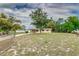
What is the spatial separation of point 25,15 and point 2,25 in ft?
0.67

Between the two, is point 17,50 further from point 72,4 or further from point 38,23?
point 72,4

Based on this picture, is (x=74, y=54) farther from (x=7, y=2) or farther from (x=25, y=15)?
(x=7, y=2)

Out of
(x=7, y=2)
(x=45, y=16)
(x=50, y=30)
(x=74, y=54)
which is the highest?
(x=7, y=2)

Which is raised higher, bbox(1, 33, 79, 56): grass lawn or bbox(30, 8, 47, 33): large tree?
bbox(30, 8, 47, 33): large tree

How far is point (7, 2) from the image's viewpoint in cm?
180

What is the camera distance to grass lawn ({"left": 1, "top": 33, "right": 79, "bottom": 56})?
5.84 ft

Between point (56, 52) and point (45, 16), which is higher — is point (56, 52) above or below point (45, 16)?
below

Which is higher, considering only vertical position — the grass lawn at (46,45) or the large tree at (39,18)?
the large tree at (39,18)

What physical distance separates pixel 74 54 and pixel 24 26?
1.52ft

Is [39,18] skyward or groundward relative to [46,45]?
skyward

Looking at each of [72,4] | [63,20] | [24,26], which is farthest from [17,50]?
[72,4]

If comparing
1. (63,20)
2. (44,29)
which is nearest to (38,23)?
(44,29)

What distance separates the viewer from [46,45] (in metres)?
1.80

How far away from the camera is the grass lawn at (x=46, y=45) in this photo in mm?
1780
